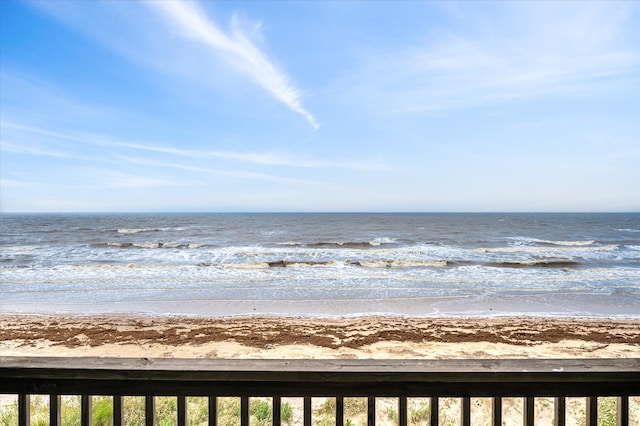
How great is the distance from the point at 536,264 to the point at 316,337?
44.0ft

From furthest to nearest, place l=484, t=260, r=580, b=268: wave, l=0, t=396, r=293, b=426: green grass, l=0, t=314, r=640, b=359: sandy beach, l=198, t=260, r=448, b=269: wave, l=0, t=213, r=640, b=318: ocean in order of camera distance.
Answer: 1. l=198, t=260, r=448, b=269: wave
2. l=484, t=260, r=580, b=268: wave
3. l=0, t=213, r=640, b=318: ocean
4. l=0, t=314, r=640, b=359: sandy beach
5. l=0, t=396, r=293, b=426: green grass

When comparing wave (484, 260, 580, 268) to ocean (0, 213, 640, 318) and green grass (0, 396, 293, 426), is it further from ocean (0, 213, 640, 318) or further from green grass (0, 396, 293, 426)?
green grass (0, 396, 293, 426)

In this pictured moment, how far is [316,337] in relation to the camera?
6.60 meters

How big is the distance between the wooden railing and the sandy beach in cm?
449

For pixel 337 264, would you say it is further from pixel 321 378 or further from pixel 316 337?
pixel 321 378

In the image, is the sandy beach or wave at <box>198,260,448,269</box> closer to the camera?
the sandy beach

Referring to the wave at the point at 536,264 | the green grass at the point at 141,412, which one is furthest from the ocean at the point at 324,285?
the green grass at the point at 141,412

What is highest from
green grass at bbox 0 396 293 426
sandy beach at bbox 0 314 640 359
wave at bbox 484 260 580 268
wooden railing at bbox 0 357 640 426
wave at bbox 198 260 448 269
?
wooden railing at bbox 0 357 640 426

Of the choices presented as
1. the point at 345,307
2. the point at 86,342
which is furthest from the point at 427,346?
the point at 86,342

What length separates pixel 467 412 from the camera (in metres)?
1.43

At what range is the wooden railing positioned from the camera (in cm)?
132

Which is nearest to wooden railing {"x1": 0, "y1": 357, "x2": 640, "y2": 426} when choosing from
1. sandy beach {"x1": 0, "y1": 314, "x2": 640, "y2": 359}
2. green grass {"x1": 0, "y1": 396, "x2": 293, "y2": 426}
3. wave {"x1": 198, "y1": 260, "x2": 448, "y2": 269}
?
green grass {"x1": 0, "y1": 396, "x2": 293, "y2": 426}

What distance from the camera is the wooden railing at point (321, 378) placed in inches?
52.1

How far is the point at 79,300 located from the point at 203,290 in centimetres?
322
